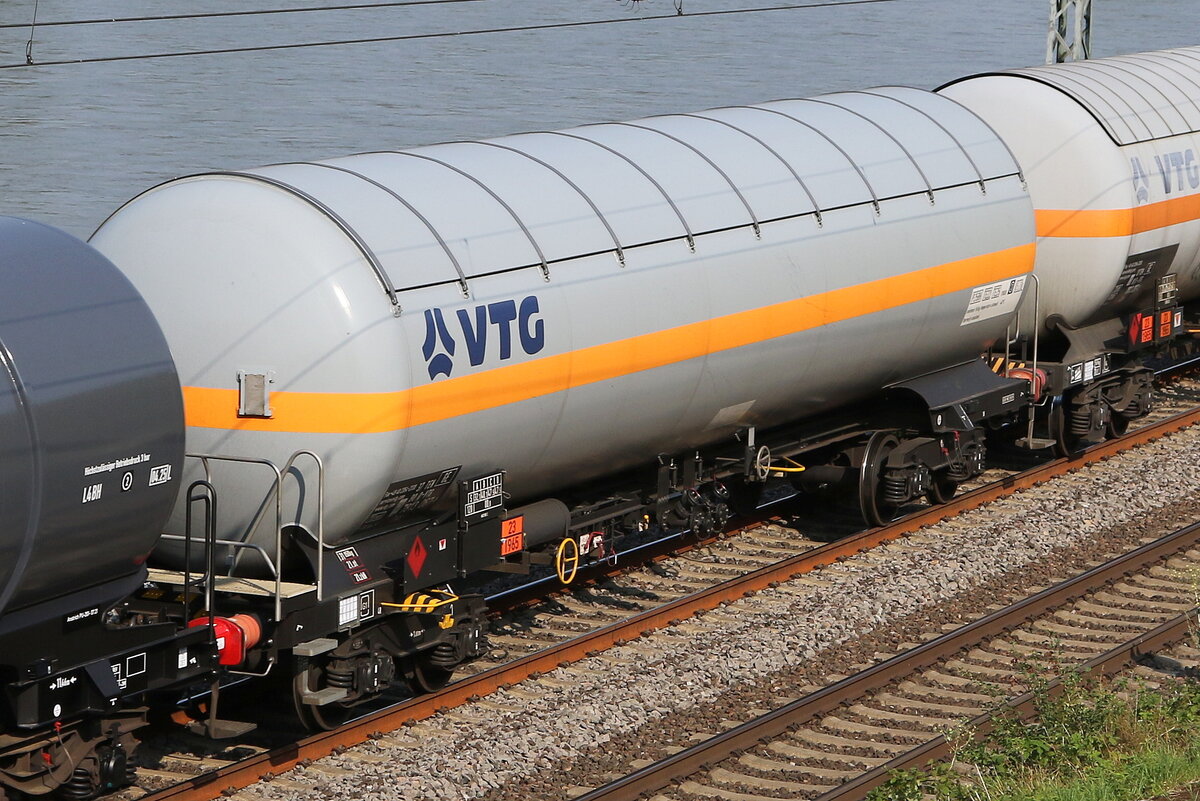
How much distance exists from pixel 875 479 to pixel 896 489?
0.26 meters

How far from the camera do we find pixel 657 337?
11.9 meters

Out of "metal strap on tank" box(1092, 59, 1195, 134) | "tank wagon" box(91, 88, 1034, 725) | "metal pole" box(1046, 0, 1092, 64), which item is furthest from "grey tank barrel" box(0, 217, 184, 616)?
"metal pole" box(1046, 0, 1092, 64)

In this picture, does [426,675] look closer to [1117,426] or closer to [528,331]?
[528,331]

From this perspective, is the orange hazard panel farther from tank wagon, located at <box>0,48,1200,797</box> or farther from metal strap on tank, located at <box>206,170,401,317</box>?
metal strap on tank, located at <box>206,170,401,317</box>

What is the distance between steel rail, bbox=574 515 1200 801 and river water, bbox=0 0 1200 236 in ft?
84.9

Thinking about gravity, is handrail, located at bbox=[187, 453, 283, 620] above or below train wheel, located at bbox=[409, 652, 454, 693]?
Answer: above

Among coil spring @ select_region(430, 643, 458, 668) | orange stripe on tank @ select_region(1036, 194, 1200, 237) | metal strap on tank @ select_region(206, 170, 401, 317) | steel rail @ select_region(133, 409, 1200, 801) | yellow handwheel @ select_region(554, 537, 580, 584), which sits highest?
metal strap on tank @ select_region(206, 170, 401, 317)

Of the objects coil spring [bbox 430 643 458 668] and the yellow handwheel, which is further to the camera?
the yellow handwheel

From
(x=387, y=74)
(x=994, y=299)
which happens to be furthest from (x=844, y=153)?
(x=387, y=74)

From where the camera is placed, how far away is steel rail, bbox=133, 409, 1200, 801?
9883 mm

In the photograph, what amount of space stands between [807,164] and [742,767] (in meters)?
5.58

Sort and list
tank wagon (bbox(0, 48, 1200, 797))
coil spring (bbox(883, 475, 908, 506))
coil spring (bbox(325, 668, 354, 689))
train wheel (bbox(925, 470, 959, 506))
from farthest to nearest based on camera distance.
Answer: train wheel (bbox(925, 470, 959, 506)) < coil spring (bbox(883, 475, 908, 506)) < coil spring (bbox(325, 668, 354, 689)) < tank wagon (bbox(0, 48, 1200, 797))

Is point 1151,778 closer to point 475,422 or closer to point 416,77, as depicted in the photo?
point 475,422

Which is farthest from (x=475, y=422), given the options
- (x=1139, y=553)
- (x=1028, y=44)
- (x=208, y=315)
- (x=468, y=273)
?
(x=1028, y=44)
